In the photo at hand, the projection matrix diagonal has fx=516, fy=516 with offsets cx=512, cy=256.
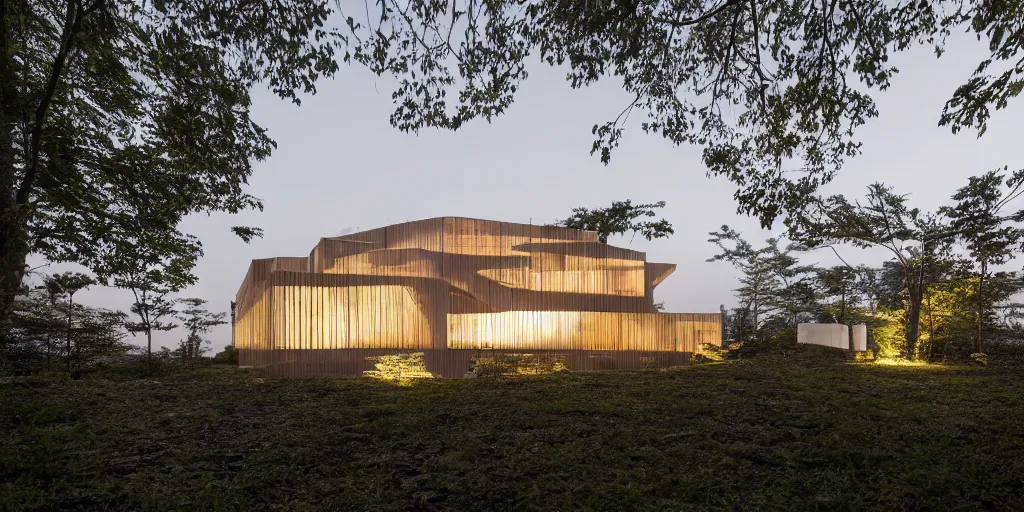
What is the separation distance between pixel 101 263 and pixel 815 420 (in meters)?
13.2

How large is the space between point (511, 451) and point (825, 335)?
16.9 meters

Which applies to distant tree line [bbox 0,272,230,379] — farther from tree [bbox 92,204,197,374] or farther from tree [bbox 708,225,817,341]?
tree [bbox 708,225,817,341]

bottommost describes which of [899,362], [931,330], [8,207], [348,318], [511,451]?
[899,362]

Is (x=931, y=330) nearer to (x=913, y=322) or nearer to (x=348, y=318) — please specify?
(x=913, y=322)

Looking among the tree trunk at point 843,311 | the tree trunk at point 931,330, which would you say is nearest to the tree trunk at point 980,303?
the tree trunk at point 931,330

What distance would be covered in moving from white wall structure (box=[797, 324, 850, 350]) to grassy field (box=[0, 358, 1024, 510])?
1016cm

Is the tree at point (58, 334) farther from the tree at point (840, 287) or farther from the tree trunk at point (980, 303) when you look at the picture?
the tree at point (840, 287)

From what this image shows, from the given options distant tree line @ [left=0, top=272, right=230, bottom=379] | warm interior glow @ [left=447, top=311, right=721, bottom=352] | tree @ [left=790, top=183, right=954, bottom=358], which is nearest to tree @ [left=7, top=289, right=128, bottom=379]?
distant tree line @ [left=0, top=272, right=230, bottom=379]

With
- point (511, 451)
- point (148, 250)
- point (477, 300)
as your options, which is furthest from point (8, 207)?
point (477, 300)

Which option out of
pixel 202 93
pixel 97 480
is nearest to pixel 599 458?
pixel 97 480

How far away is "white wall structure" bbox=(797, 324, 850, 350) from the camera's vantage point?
55.0 feet

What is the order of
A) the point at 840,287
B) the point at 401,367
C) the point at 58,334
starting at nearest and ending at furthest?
the point at 58,334
the point at 401,367
the point at 840,287

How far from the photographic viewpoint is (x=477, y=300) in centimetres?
1844

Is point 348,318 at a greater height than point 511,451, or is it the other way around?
point 348,318
